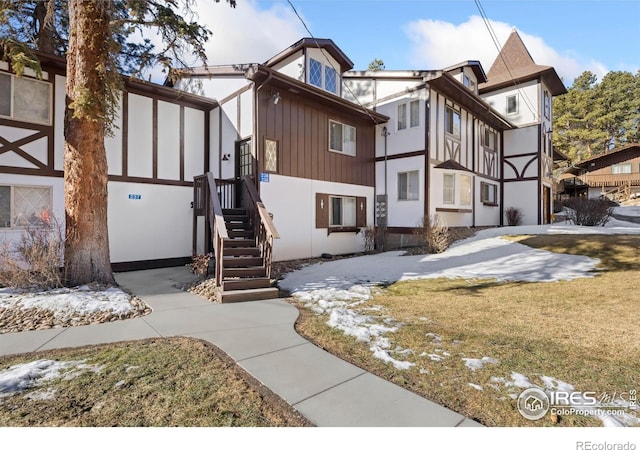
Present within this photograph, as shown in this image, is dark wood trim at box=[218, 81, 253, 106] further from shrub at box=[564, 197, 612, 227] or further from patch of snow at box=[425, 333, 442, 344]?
shrub at box=[564, 197, 612, 227]

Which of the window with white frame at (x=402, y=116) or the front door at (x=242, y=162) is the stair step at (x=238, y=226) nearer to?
the front door at (x=242, y=162)

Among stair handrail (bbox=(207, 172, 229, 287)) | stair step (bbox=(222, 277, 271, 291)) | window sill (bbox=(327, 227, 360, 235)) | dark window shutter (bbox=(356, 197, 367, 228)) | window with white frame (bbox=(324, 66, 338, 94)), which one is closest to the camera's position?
stair step (bbox=(222, 277, 271, 291))

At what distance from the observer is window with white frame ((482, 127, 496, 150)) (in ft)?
54.3

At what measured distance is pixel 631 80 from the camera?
36.0 m

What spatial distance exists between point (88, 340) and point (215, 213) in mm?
3737

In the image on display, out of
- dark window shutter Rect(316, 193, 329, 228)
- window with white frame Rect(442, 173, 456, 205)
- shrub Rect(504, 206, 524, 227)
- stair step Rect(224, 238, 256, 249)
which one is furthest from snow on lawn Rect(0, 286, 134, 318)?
shrub Rect(504, 206, 524, 227)

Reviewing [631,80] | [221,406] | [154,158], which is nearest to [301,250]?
[154,158]

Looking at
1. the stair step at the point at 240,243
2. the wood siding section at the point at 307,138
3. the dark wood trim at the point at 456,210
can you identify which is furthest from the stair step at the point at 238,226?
the dark wood trim at the point at 456,210

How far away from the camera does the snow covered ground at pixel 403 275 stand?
360 cm

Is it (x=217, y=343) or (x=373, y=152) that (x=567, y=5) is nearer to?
(x=373, y=152)

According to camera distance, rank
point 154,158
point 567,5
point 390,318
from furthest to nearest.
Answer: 1. point 154,158
2. point 567,5
3. point 390,318

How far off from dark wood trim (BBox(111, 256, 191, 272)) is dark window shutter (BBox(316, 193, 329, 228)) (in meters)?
4.49

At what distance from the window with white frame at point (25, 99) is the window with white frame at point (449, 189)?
1302 cm
